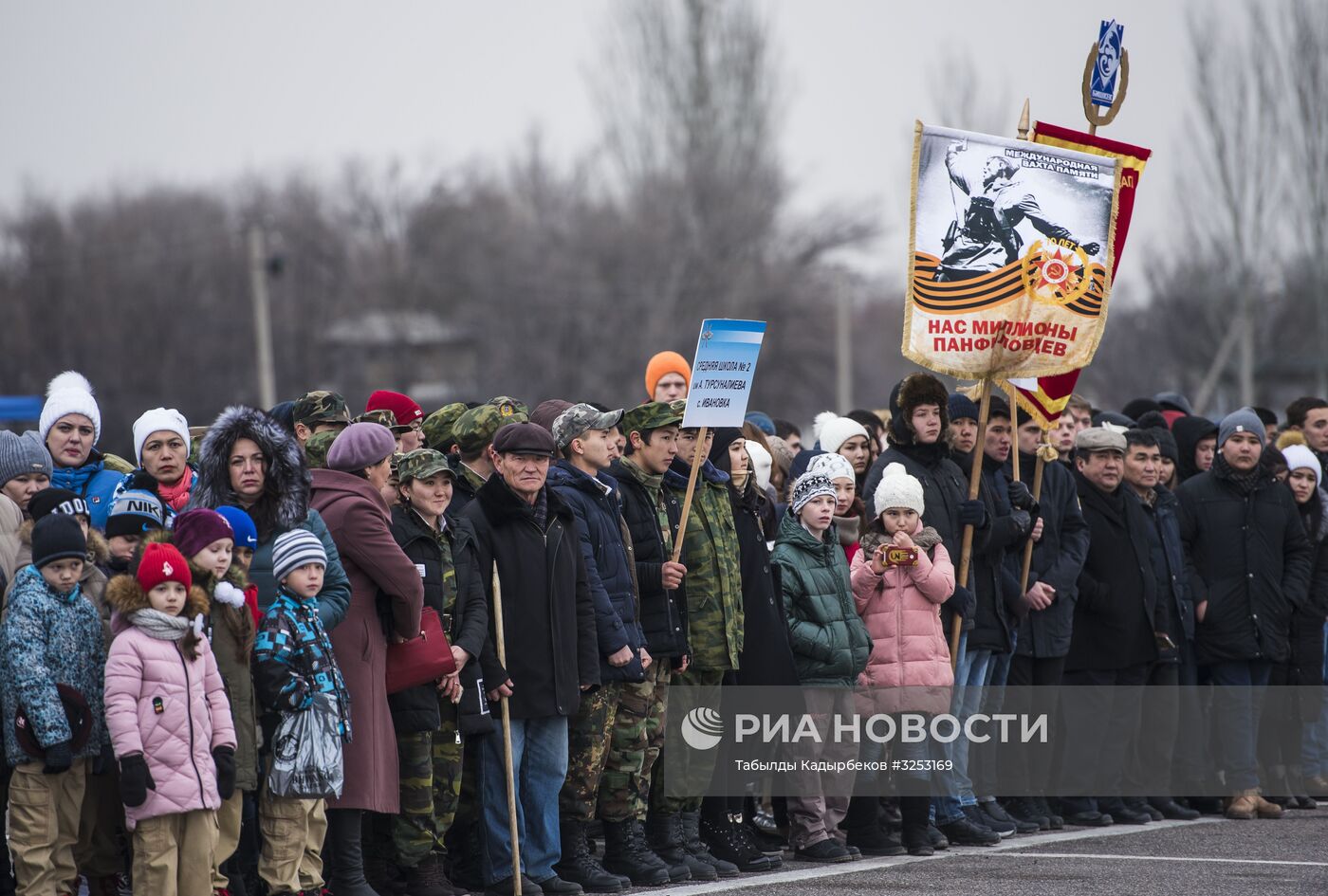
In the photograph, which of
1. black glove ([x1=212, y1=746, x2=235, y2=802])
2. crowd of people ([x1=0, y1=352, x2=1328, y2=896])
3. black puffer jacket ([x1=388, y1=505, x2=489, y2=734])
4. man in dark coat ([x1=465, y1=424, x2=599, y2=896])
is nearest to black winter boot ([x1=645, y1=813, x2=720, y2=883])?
crowd of people ([x1=0, y1=352, x2=1328, y2=896])

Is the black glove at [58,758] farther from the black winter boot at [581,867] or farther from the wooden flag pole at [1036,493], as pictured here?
the wooden flag pole at [1036,493]

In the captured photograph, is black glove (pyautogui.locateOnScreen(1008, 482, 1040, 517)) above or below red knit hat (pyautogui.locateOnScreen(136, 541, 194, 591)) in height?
below

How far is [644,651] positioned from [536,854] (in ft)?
3.49

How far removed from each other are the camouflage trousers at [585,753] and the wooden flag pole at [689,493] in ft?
2.51

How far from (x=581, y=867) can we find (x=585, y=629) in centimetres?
111

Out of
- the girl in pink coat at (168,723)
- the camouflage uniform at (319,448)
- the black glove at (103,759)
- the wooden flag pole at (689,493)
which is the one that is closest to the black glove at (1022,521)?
the wooden flag pole at (689,493)

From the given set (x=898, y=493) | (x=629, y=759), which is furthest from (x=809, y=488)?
(x=629, y=759)

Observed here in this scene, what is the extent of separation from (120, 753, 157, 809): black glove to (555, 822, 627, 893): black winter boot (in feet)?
7.29

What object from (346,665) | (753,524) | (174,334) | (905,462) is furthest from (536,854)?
(174,334)

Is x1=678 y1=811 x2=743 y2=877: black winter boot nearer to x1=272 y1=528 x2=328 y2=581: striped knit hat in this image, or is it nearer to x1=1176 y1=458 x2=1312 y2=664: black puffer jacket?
x1=272 y1=528 x2=328 y2=581: striped knit hat

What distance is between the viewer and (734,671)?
905 cm

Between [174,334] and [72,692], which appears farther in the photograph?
[174,334]

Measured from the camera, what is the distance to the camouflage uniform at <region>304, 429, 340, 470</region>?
8359mm

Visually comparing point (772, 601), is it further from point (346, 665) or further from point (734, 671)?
point (346, 665)
